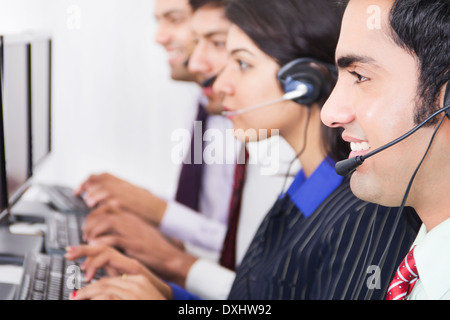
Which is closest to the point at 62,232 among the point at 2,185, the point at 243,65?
the point at 2,185

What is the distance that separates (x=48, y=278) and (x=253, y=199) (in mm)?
609

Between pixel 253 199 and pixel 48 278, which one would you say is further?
pixel 253 199

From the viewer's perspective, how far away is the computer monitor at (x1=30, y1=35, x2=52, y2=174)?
144 centimetres

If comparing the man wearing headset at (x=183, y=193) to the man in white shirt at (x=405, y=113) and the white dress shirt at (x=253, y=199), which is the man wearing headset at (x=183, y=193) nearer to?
the white dress shirt at (x=253, y=199)

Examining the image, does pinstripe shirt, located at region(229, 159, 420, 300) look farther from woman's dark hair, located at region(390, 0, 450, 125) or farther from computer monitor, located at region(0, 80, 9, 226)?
computer monitor, located at region(0, 80, 9, 226)

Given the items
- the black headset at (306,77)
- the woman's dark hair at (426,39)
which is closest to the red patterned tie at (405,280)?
the woman's dark hair at (426,39)

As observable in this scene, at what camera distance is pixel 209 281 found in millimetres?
Answer: 1286

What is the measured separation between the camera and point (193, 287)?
130 cm

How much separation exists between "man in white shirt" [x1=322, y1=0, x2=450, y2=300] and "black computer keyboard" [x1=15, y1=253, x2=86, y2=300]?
0.52m

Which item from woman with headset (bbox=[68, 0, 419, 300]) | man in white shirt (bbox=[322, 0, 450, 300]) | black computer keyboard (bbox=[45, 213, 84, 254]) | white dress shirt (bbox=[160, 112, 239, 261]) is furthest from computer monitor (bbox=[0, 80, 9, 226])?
man in white shirt (bbox=[322, 0, 450, 300])

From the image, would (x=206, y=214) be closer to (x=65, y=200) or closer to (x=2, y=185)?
(x=65, y=200)

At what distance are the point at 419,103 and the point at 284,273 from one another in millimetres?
439

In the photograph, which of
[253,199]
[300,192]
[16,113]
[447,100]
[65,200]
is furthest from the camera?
[65,200]

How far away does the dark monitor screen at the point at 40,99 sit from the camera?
1442mm
